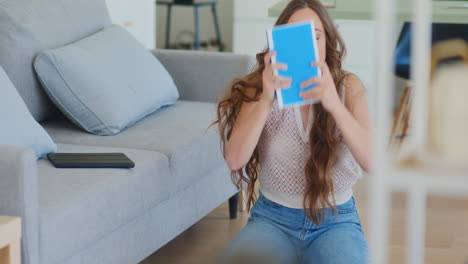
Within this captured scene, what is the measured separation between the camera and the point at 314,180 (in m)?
2.01

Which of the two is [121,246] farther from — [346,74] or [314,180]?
[346,74]

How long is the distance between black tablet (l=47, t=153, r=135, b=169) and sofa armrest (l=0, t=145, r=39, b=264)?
1.38ft

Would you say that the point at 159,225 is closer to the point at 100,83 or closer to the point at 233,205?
the point at 100,83

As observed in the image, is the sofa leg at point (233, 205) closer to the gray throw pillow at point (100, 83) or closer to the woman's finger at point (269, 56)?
the gray throw pillow at point (100, 83)

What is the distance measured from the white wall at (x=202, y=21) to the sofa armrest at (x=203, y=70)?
330cm

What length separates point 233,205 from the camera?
3174 millimetres

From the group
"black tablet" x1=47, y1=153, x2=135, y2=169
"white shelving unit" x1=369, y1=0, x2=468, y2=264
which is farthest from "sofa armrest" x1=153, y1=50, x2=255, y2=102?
"white shelving unit" x1=369, y1=0, x2=468, y2=264

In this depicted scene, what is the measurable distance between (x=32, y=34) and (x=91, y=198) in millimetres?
829

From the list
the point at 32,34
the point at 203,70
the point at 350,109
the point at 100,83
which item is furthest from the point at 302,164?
the point at 203,70

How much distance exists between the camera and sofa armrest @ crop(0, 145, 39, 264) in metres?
1.80

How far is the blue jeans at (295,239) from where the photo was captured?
190cm

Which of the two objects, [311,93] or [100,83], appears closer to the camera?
[311,93]

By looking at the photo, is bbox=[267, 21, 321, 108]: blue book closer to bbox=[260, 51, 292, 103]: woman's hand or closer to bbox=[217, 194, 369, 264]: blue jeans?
bbox=[260, 51, 292, 103]: woman's hand

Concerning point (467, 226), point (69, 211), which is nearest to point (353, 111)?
point (69, 211)
